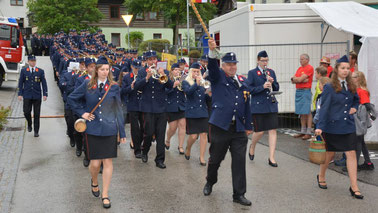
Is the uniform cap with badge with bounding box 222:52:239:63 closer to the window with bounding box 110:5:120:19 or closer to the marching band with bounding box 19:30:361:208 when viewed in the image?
the marching band with bounding box 19:30:361:208

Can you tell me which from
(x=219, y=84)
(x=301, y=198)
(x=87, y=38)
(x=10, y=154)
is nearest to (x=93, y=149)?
(x=219, y=84)

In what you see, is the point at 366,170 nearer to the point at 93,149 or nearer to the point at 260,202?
the point at 260,202

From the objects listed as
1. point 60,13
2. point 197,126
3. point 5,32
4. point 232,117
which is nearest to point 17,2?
point 60,13

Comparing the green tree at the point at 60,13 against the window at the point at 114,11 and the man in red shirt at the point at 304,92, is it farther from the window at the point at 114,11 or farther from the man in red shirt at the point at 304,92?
the man in red shirt at the point at 304,92

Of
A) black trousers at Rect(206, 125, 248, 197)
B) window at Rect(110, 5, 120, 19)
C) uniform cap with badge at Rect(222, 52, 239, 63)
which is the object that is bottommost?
black trousers at Rect(206, 125, 248, 197)

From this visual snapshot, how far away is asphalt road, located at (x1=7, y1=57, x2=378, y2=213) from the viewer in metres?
6.19

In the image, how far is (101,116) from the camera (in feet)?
20.3

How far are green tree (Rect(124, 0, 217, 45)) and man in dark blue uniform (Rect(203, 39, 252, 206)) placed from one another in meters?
33.3

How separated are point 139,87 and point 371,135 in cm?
496

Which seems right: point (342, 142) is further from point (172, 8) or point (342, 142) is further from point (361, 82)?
point (172, 8)

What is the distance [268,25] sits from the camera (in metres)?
12.9

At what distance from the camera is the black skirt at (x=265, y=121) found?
342 inches

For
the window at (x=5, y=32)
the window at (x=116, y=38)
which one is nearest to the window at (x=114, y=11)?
the window at (x=116, y=38)

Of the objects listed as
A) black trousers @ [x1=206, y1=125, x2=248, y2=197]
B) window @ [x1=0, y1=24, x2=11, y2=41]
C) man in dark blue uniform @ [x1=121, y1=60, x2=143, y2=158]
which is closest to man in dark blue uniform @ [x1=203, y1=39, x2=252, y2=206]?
black trousers @ [x1=206, y1=125, x2=248, y2=197]
